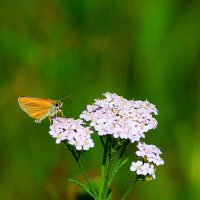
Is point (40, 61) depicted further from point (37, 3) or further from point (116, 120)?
point (116, 120)

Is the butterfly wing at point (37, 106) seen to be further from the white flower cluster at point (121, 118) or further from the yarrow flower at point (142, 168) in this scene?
the yarrow flower at point (142, 168)

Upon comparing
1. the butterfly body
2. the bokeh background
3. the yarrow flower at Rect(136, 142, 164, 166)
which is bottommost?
the yarrow flower at Rect(136, 142, 164, 166)

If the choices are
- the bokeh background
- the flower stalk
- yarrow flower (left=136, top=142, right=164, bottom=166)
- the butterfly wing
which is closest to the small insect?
the butterfly wing

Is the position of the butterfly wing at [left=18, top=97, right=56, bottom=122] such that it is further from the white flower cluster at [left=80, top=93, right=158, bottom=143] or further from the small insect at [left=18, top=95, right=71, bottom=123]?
the white flower cluster at [left=80, top=93, right=158, bottom=143]

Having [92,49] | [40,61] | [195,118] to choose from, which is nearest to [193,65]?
[195,118]

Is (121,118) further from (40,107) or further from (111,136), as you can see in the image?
(40,107)

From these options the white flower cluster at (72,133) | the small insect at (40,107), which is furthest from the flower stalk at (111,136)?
the small insect at (40,107)

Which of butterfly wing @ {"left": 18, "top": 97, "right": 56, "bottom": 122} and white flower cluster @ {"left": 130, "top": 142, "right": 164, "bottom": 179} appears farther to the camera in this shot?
butterfly wing @ {"left": 18, "top": 97, "right": 56, "bottom": 122}

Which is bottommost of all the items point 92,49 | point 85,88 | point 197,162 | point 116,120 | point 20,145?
point 116,120
